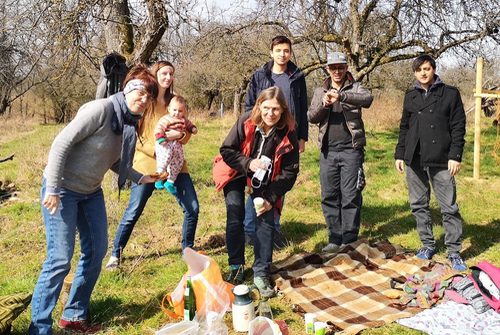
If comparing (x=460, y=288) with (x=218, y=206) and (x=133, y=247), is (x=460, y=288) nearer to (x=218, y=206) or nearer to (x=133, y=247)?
(x=133, y=247)

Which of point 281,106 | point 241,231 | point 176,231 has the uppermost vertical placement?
point 281,106

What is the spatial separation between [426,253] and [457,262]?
29cm

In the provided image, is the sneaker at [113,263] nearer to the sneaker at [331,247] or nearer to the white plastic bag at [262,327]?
the white plastic bag at [262,327]

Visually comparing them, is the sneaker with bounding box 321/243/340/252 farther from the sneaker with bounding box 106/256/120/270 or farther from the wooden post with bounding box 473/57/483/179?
the wooden post with bounding box 473/57/483/179

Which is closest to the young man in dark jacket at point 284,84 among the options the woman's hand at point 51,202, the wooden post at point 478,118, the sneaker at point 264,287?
the sneaker at point 264,287

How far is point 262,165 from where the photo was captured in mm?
3650

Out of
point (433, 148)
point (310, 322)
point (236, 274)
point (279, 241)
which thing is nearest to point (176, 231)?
point (279, 241)

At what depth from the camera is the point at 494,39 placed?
8.98m

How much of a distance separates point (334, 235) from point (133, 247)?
6.94ft

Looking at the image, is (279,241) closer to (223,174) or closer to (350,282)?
(350,282)

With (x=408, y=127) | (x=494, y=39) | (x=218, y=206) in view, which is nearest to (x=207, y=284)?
(x=408, y=127)

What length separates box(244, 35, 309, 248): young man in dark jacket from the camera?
445cm

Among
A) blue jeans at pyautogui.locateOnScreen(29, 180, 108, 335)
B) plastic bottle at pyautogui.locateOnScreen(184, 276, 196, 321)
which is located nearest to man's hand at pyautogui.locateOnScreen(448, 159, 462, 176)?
plastic bottle at pyautogui.locateOnScreen(184, 276, 196, 321)

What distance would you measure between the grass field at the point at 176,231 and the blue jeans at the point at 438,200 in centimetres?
25
